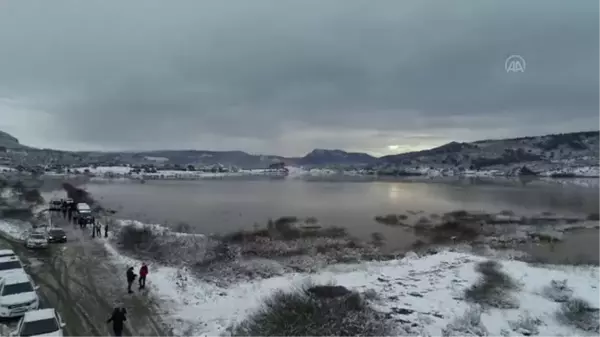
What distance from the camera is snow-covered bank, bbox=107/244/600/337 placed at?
16.5 meters

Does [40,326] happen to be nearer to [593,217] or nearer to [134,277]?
[134,277]

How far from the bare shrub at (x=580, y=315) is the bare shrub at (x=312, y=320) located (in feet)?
26.3

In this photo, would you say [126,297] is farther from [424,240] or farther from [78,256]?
[424,240]

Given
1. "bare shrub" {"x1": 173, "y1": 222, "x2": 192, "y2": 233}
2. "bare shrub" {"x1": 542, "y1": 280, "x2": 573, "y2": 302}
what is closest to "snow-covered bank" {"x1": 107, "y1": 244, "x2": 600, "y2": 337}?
"bare shrub" {"x1": 542, "y1": 280, "x2": 573, "y2": 302}

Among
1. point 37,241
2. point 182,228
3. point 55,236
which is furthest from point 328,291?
point 182,228

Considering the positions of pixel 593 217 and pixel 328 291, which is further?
pixel 593 217

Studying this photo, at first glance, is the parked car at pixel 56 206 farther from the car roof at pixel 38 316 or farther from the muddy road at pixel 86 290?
the car roof at pixel 38 316

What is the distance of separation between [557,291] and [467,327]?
816cm

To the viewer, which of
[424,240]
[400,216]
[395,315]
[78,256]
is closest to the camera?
[395,315]

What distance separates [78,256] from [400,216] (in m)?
43.2

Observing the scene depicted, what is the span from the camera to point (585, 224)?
50031 mm

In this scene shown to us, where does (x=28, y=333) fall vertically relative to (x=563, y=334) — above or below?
above

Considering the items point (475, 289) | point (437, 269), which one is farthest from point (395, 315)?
point (437, 269)

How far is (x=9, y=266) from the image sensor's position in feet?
65.1
